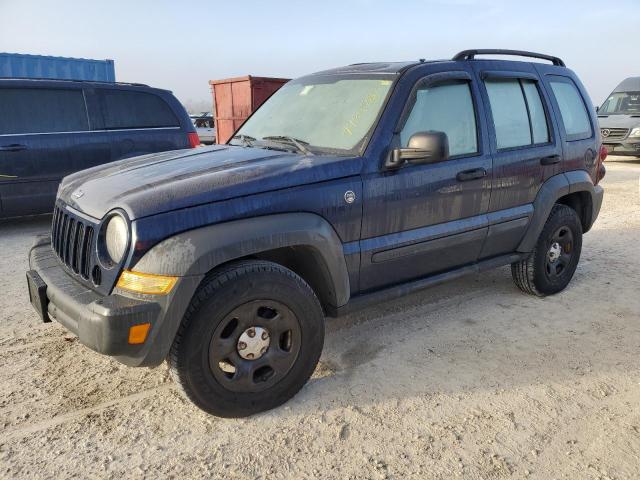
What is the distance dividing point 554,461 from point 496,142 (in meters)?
2.11

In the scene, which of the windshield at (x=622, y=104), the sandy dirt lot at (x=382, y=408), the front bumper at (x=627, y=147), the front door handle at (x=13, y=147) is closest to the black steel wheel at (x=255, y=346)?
the sandy dirt lot at (x=382, y=408)

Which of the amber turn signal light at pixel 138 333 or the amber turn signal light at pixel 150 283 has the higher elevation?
the amber turn signal light at pixel 150 283

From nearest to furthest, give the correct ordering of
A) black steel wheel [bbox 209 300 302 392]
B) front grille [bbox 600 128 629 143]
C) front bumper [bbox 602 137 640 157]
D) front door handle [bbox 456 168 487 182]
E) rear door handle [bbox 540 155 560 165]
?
black steel wheel [bbox 209 300 302 392], front door handle [bbox 456 168 487 182], rear door handle [bbox 540 155 560 165], front bumper [bbox 602 137 640 157], front grille [bbox 600 128 629 143]

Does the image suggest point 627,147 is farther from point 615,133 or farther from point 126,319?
point 126,319

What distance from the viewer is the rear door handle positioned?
391 centimetres

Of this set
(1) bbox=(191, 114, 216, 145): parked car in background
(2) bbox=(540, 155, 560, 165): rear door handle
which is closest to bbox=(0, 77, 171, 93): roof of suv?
(2) bbox=(540, 155, 560, 165): rear door handle

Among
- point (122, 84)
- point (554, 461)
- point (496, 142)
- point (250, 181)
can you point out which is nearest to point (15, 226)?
point (122, 84)

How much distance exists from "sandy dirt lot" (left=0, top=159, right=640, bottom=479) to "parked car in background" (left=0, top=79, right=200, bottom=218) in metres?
2.48

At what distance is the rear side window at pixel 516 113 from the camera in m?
3.65

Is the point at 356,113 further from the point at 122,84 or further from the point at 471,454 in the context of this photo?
the point at 122,84

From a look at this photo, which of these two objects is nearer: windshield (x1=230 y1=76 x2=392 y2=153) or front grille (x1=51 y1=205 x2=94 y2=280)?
front grille (x1=51 y1=205 x2=94 y2=280)

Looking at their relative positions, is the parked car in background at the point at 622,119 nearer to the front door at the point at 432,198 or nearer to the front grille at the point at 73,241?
the front door at the point at 432,198

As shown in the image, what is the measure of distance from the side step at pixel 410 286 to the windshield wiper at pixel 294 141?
92 cm

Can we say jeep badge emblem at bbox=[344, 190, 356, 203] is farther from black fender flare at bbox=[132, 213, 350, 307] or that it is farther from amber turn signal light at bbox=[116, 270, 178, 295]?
amber turn signal light at bbox=[116, 270, 178, 295]
